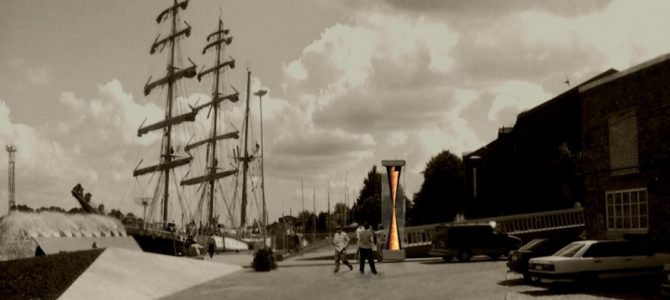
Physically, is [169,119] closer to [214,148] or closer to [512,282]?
[214,148]

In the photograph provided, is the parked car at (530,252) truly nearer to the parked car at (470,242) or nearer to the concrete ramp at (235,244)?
the parked car at (470,242)

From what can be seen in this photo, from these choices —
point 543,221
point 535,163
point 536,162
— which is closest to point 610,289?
point 543,221

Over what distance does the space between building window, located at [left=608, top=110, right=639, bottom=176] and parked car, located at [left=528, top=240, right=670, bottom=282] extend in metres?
4.95

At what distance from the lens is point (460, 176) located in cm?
7481

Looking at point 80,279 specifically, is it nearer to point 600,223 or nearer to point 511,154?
point 600,223

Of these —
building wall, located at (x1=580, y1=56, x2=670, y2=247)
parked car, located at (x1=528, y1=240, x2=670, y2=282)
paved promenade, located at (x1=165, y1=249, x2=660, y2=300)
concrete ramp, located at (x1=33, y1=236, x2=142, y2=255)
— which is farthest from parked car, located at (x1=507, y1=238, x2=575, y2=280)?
concrete ramp, located at (x1=33, y1=236, x2=142, y2=255)

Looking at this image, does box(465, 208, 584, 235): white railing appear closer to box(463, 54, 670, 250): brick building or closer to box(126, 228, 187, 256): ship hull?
box(463, 54, 670, 250): brick building

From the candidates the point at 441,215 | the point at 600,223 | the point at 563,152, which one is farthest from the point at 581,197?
the point at 441,215

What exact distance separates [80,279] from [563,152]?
36920mm

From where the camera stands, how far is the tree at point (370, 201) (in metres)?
98.9

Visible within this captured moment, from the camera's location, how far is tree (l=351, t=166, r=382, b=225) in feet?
325

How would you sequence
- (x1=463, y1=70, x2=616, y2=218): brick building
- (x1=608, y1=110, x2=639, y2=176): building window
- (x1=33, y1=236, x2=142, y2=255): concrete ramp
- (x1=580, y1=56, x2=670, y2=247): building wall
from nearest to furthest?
1. (x1=580, y1=56, x2=670, y2=247): building wall
2. (x1=608, y1=110, x2=639, y2=176): building window
3. (x1=33, y1=236, x2=142, y2=255): concrete ramp
4. (x1=463, y1=70, x2=616, y2=218): brick building

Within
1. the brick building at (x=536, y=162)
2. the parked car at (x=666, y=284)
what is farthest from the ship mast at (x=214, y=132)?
the parked car at (x=666, y=284)

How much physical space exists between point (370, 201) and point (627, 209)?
7740cm
